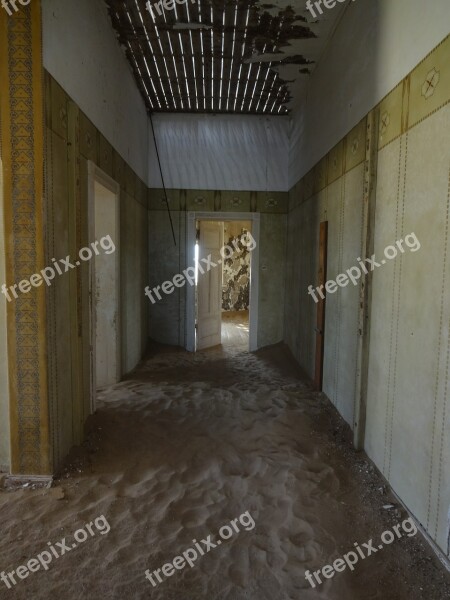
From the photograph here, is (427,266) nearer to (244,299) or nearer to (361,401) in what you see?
(361,401)

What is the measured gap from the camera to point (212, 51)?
4.66 metres

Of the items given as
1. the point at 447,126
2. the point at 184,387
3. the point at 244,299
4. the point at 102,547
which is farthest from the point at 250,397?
the point at 244,299

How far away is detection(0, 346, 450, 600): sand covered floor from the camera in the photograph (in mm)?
1973

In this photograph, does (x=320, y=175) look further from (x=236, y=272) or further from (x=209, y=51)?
(x=236, y=272)

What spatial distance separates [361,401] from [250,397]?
1623mm

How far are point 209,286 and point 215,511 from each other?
5159mm

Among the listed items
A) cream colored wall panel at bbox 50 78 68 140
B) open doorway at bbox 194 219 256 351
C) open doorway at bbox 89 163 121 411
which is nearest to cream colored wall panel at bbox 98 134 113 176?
open doorway at bbox 89 163 121 411

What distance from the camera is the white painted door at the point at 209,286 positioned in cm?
706

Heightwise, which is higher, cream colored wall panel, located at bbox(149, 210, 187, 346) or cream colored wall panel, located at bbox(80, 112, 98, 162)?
cream colored wall panel, located at bbox(80, 112, 98, 162)

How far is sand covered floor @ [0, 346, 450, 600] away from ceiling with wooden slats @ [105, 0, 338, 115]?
157 inches

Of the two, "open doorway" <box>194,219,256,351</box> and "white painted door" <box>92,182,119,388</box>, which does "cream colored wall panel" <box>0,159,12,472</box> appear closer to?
"white painted door" <box>92,182,119,388</box>

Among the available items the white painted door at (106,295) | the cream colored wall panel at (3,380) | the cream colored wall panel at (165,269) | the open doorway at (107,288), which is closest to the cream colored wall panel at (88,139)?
the open doorway at (107,288)

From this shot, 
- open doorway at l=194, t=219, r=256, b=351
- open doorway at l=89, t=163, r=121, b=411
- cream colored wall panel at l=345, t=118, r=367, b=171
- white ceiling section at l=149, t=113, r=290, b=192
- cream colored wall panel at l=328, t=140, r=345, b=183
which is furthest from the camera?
open doorway at l=194, t=219, r=256, b=351

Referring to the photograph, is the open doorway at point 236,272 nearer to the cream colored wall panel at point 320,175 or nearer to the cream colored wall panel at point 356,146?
the cream colored wall panel at point 320,175
